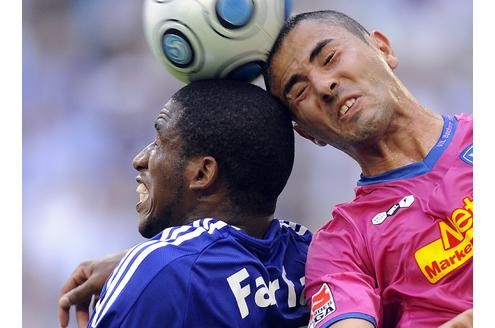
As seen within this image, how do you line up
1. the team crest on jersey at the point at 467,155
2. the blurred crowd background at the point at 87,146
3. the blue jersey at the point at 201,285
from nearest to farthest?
the blue jersey at the point at 201,285, the team crest on jersey at the point at 467,155, the blurred crowd background at the point at 87,146

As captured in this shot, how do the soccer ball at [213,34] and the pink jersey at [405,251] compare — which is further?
the soccer ball at [213,34]

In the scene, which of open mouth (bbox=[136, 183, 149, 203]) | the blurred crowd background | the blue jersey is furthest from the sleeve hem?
the blurred crowd background

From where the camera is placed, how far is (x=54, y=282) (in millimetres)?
3076

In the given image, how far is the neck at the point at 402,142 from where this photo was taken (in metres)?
1.84

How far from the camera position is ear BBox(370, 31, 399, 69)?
1.95m

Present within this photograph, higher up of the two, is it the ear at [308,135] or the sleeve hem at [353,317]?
the ear at [308,135]

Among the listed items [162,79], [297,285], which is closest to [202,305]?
[297,285]

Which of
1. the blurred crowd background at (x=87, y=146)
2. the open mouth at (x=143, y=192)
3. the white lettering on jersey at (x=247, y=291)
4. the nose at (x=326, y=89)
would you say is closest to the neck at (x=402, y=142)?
the nose at (x=326, y=89)

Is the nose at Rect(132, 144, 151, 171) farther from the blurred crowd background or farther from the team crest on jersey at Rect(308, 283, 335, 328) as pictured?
the blurred crowd background

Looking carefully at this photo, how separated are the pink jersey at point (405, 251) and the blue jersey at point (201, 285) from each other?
0.27 ft

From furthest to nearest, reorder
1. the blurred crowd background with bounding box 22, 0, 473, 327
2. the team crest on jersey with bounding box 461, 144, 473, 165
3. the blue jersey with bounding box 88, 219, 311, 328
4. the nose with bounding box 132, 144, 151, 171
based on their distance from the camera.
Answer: the blurred crowd background with bounding box 22, 0, 473, 327 → the nose with bounding box 132, 144, 151, 171 → the team crest on jersey with bounding box 461, 144, 473, 165 → the blue jersey with bounding box 88, 219, 311, 328

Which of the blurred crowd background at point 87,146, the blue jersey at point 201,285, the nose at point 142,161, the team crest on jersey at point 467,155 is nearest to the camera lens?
the blue jersey at point 201,285

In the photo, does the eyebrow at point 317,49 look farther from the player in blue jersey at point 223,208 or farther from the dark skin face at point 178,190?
the dark skin face at point 178,190
